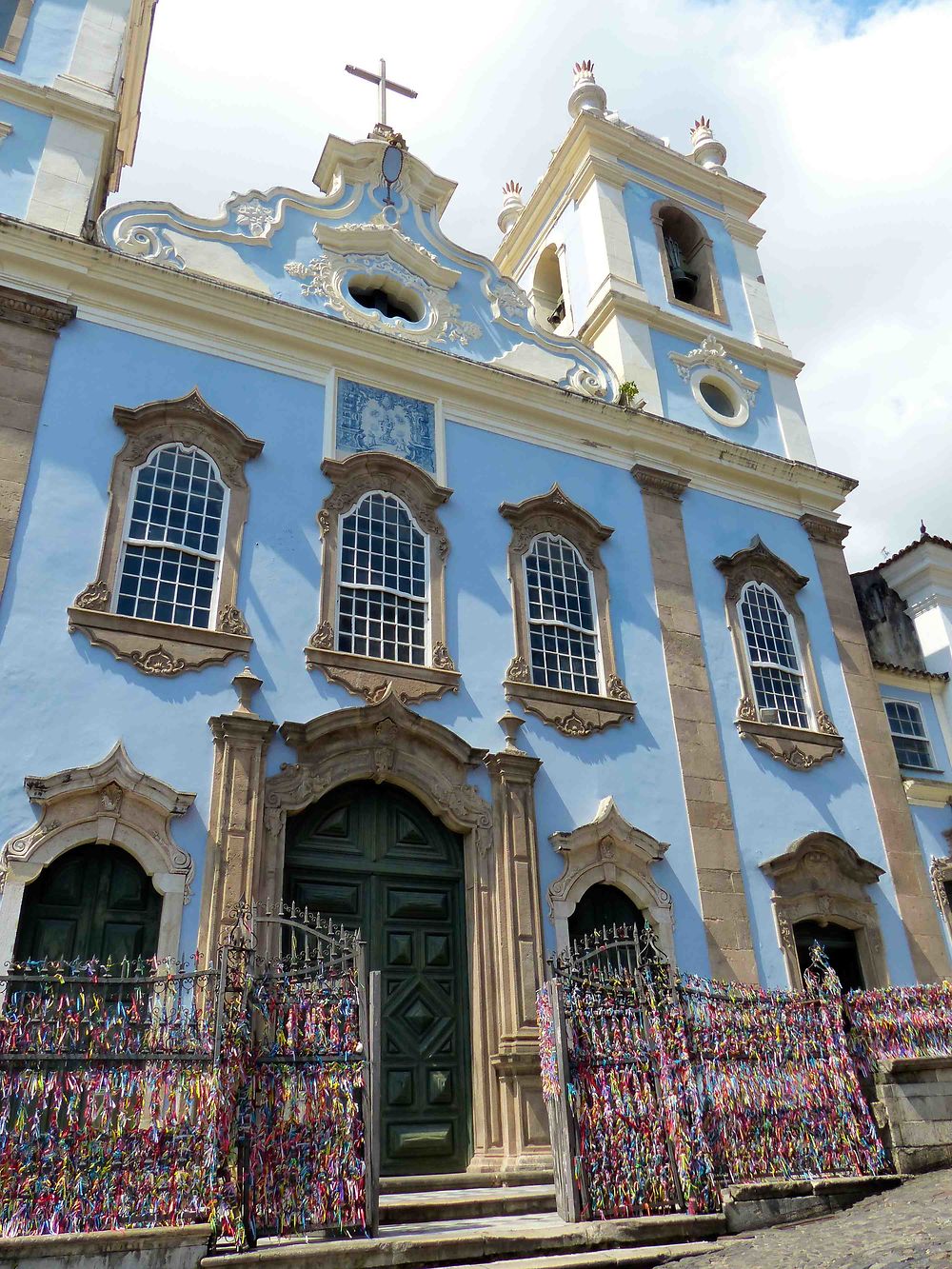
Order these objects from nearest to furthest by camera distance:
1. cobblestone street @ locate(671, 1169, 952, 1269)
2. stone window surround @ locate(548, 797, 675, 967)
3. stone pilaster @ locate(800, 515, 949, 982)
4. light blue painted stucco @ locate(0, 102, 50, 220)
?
cobblestone street @ locate(671, 1169, 952, 1269) → stone window surround @ locate(548, 797, 675, 967) → light blue painted stucco @ locate(0, 102, 50, 220) → stone pilaster @ locate(800, 515, 949, 982)

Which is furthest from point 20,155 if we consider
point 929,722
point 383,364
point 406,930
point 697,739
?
point 929,722

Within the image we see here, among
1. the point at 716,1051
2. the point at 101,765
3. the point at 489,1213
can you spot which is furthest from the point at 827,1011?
the point at 101,765

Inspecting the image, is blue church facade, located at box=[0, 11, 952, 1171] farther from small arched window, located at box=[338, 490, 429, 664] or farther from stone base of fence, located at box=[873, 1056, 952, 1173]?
stone base of fence, located at box=[873, 1056, 952, 1173]

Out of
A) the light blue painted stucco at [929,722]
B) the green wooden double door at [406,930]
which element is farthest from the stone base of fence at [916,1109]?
the light blue painted stucco at [929,722]

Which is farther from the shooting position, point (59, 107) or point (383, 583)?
point (59, 107)

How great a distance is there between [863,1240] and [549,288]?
50.5 ft

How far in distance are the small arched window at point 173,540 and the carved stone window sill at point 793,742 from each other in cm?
637

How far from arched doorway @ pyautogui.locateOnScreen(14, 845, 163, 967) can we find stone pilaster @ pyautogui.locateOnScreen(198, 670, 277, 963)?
454 mm

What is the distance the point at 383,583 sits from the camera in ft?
35.6

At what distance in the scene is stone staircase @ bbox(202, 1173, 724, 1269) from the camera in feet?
17.4

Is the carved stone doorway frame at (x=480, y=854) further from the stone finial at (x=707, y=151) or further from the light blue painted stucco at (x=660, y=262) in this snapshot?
the stone finial at (x=707, y=151)

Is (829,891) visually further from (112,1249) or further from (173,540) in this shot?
(112,1249)

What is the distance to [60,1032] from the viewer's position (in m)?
5.80

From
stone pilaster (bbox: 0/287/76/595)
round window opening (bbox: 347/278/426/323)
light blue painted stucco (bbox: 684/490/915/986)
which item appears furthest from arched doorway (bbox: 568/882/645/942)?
round window opening (bbox: 347/278/426/323)
